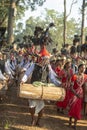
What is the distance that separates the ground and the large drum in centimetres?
81

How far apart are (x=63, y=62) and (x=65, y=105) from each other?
4.72 ft

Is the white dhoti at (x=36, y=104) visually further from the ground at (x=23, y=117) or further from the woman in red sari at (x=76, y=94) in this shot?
the woman in red sari at (x=76, y=94)

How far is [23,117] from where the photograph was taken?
9.51 meters

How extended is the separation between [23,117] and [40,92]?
182 cm

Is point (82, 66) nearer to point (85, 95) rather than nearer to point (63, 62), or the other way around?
point (85, 95)

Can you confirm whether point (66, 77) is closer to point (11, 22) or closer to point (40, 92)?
point (40, 92)

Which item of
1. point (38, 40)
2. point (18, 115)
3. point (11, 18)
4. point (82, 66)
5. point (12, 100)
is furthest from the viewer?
point (11, 18)

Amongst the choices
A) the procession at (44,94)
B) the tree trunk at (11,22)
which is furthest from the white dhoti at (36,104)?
the tree trunk at (11,22)

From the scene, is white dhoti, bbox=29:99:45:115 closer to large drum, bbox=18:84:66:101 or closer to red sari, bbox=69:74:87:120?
large drum, bbox=18:84:66:101

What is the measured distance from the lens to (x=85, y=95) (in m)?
9.88

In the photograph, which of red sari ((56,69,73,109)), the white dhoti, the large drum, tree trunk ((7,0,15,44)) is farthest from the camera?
tree trunk ((7,0,15,44))

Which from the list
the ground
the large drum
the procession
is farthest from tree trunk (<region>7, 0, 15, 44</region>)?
the large drum

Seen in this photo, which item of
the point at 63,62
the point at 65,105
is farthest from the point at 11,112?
the point at 63,62

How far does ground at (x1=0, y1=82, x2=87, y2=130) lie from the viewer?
8604mm
